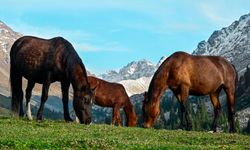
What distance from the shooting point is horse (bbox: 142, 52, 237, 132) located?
33219 mm

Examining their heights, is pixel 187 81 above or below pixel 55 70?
below

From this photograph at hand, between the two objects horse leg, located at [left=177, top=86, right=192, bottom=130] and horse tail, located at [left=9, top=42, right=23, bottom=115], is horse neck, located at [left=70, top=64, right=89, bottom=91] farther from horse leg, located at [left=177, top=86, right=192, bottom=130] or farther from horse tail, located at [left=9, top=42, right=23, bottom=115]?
horse leg, located at [left=177, top=86, right=192, bottom=130]

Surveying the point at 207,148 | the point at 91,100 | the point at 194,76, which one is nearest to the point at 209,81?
the point at 194,76

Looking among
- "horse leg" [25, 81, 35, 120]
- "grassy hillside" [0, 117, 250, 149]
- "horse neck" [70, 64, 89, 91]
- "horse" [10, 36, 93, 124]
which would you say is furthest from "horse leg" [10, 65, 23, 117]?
"grassy hillside" [0, 117, 250, 149]

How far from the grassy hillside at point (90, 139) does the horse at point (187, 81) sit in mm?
6103

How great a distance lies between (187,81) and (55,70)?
28.0 ft

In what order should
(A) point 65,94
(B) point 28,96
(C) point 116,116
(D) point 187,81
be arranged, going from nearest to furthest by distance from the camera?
(A) point 65,94 < (D) point 187,81 < (B) point 28,96 < (C) point 116,116

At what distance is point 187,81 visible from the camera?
33.3 m

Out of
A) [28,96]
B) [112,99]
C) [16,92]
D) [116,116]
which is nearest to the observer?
[16,92]

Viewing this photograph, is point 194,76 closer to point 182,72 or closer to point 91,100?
point 182,72

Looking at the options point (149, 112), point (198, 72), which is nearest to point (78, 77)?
point (149, 112)

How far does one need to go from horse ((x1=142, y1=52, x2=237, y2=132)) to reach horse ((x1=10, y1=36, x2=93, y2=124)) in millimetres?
4740

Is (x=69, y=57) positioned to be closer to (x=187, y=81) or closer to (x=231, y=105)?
(x=187, y=81)

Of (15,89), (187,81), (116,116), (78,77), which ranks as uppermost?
(187,81)
